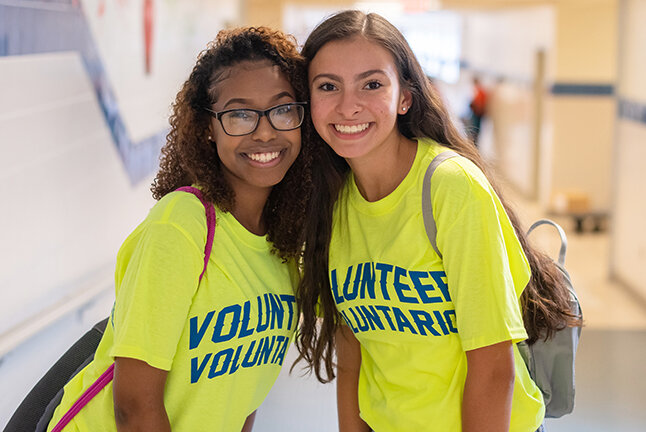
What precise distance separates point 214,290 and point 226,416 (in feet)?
1.07

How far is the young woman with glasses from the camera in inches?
61.1

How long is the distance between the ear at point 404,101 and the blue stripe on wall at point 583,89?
30.7ft

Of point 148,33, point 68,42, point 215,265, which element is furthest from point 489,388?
point 148,33

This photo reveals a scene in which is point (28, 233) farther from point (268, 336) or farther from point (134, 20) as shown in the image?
point (134, 20)

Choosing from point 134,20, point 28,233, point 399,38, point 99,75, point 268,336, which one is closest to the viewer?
point 268,336

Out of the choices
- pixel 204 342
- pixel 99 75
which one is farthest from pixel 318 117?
pixel 99 75

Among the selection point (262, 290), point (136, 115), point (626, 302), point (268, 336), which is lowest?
point (626, 302)

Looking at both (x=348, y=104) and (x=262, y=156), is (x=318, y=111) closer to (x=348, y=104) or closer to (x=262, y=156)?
(x=348, y=104)

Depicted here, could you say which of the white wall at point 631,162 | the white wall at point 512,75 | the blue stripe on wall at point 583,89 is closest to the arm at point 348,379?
the white wall at point 631,162

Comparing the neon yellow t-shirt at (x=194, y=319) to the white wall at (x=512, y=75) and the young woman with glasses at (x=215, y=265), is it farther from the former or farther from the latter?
the white wall at (x=512, y=75)

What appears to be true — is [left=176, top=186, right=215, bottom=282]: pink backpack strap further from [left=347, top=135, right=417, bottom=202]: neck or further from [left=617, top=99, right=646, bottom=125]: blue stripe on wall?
[left=617, top=99, right=646, bottom=125]: blue stripe on wall

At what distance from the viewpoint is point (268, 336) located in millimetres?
1742

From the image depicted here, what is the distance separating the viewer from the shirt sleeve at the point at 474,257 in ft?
5.36

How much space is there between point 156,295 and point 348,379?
0.75 m
